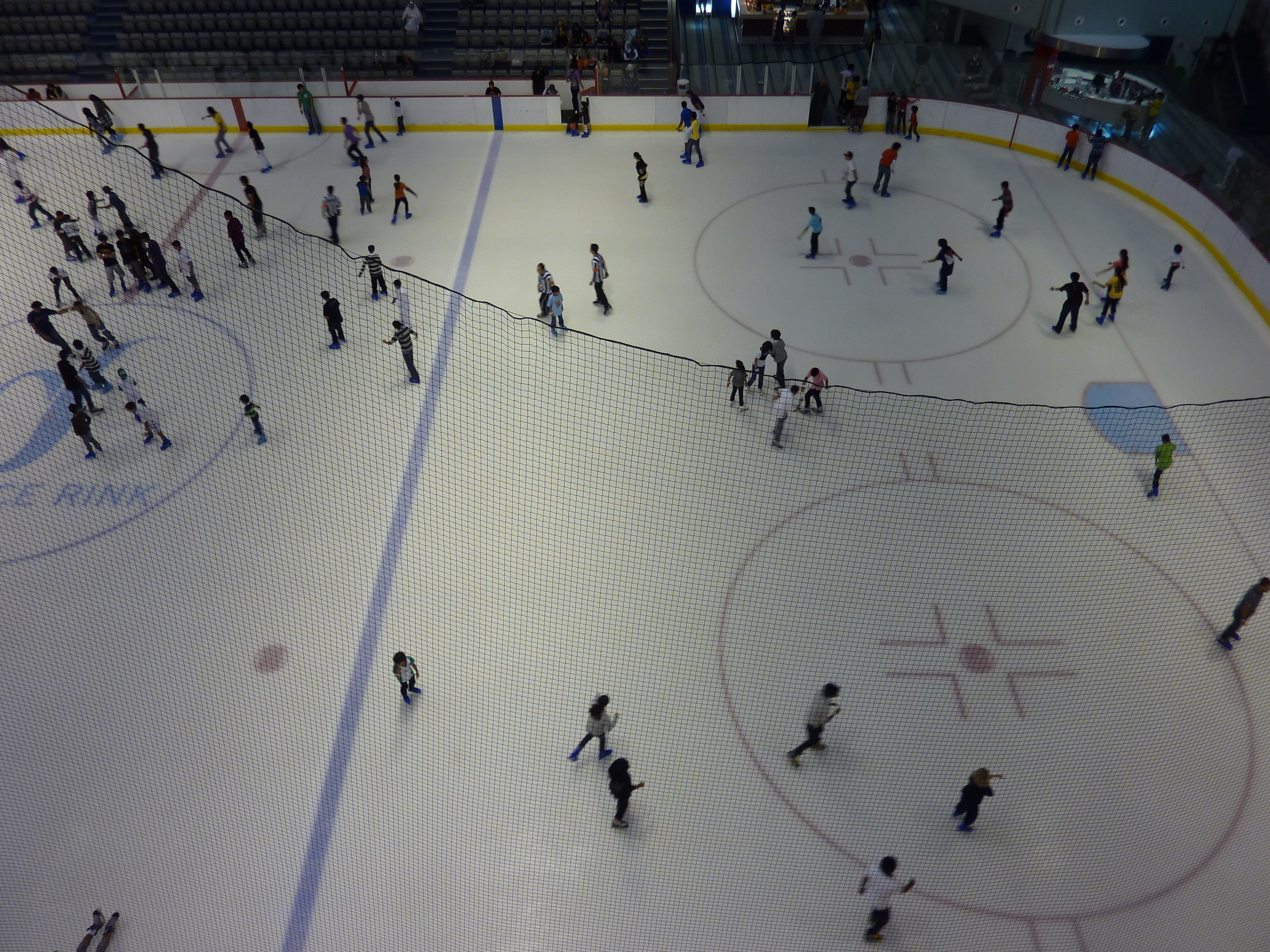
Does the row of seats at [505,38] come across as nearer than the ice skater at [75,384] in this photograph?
No

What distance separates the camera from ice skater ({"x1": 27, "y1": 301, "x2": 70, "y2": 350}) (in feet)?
50.7

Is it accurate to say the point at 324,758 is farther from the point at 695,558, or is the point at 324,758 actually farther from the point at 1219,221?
the point at 1219,221

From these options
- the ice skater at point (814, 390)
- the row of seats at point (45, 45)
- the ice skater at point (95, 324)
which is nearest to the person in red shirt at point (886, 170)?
the ice skater at point (814, 390)

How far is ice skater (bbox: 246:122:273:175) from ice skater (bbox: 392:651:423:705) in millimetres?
15870

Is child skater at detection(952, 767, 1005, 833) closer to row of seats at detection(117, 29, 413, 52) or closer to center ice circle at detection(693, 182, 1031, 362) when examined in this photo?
center ice circle at detection(693, 182, 1031, 362)

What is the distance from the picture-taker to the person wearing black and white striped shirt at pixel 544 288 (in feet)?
53.3

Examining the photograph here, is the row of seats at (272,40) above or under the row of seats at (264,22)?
under

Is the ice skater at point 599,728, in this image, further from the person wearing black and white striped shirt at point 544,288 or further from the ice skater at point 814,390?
the person wearing black and white striped shirt at point 544,288

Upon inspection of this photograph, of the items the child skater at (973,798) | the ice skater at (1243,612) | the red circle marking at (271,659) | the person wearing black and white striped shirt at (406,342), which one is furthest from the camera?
the person wearing black and white striped shirt at (406,342)

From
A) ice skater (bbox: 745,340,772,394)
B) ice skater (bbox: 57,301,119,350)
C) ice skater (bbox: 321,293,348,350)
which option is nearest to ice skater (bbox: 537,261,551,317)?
ice skater (bbox: 321,293,348,350)

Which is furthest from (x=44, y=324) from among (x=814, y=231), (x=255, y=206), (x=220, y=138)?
(x=814, y=231)

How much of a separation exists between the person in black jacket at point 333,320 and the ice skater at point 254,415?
198 cm

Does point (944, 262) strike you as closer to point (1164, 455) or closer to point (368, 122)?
point (1164, 455)

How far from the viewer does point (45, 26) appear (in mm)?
26828
